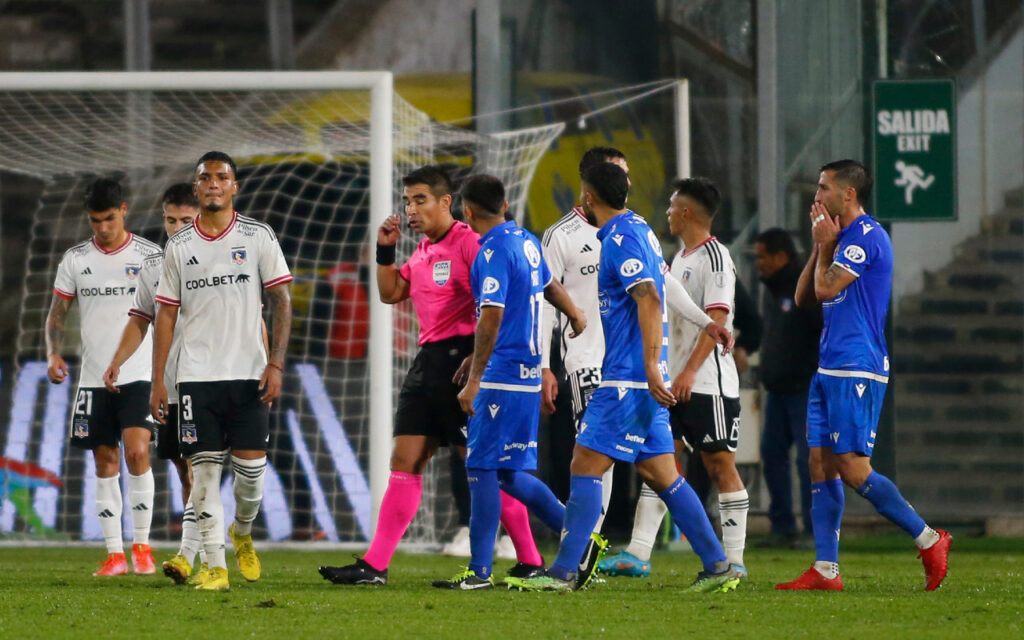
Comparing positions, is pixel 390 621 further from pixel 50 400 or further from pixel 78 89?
pixel 50 400

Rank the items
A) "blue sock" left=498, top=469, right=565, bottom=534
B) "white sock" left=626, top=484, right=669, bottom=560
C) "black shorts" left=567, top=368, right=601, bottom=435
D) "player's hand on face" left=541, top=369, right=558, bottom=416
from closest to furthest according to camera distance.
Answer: "blue sock" left=498, top=469, right=565, bottom=534 < "player's hand on face" left=541, top=369, right=558, bottom=416 < "black shorts" left=567, top=368, right=601, bottom=435 < "white sock" left=626, top=484, right=669, bottom=560

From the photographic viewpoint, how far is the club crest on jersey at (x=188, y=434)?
259 inches

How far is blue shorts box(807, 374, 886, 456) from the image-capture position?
→ 6555 millimetres

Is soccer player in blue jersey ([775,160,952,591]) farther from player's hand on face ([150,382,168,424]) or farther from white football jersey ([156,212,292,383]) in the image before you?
player's hand on face ([150,382,168,424])

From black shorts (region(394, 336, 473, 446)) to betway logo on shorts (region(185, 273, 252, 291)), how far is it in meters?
0.85

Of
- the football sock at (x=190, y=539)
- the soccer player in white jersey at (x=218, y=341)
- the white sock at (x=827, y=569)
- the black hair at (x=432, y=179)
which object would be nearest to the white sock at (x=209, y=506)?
the soccer player in white jersey at (x=218, y=341)

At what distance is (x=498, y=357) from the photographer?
21.4 ft

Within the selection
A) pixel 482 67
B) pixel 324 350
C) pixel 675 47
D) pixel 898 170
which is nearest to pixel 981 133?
pixel 898 170

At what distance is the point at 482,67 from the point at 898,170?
10.8ft

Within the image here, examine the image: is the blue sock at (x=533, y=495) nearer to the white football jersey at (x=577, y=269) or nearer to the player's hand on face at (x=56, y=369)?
the white football jersey at (x=577, y=269)

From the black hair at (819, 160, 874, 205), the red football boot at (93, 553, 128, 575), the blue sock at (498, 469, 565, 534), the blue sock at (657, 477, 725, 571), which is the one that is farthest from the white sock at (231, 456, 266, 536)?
the black hair at (819, 160, 874, 205)

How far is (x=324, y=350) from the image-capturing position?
12.2 meters

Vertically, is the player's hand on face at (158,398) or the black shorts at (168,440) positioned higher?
the player's hand on face at (158,398)

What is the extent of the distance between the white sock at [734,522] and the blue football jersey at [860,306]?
97 centimetres
